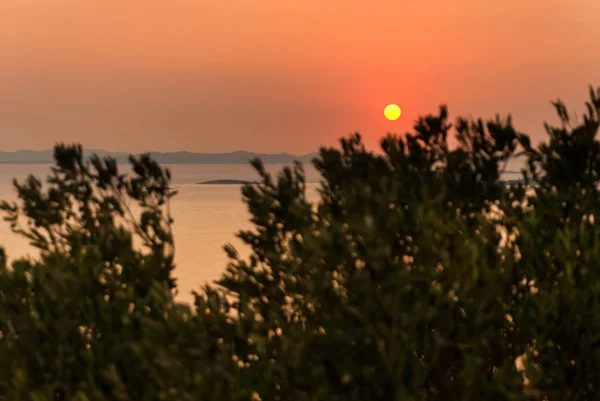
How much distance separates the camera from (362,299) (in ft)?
21.2

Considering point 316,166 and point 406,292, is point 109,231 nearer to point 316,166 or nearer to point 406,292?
point 316,166

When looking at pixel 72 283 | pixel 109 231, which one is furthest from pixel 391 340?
pixel 109 231

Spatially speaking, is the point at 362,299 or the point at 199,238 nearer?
the point at 362,299

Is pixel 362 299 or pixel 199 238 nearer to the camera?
pixel 362 299

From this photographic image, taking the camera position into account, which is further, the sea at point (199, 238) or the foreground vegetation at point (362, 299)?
the sea at point (199, 238)

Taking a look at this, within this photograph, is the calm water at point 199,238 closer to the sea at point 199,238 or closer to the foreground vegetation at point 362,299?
the sea at point 199,238

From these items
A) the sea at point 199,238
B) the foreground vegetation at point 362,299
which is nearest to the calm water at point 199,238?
the sea at point 199,238

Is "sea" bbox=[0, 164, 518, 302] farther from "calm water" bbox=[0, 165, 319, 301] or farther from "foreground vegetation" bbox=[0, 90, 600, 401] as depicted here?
"foreground vegetation" bbox=[0, 90, 600, 401]

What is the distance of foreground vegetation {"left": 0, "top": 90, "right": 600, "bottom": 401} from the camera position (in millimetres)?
6512

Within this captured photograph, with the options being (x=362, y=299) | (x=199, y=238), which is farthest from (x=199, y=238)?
(x=362, y=299)

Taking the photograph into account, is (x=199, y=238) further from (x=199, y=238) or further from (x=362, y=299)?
(x=362, y=299)

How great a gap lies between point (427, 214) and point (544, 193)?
1.61 metres

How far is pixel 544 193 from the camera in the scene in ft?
27.9

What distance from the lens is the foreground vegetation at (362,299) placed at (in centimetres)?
651
